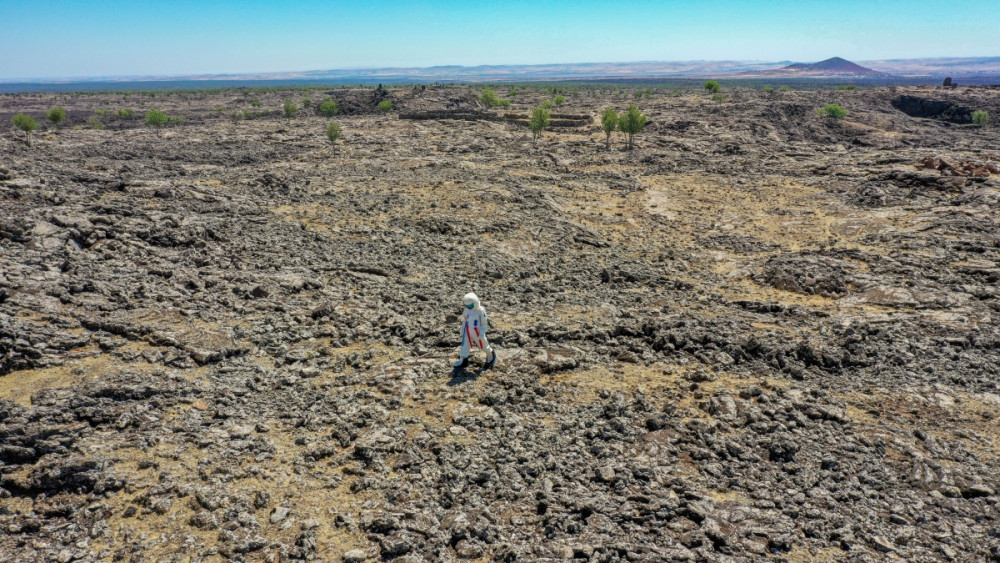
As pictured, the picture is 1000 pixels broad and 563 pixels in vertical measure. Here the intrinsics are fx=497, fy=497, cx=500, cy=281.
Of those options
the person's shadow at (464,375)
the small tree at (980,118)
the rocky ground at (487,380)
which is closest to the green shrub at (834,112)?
the small tree at (980,118)

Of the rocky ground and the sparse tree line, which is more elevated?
the sparse tree line

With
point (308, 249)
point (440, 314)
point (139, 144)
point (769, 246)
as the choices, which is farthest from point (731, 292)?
point (139, 144)

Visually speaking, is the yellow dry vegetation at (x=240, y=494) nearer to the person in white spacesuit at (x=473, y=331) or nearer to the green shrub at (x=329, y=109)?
the person in white spacesuit at (x=473, y=331)

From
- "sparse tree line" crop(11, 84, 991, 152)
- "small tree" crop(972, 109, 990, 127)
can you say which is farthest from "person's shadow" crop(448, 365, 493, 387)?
"small tree" crop(972, 109, 990, 127)

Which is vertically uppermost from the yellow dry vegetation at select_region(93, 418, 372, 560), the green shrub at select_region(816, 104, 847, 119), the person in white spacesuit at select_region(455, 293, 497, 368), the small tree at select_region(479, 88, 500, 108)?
the small tree at select_region(479, 88, 500, 108)

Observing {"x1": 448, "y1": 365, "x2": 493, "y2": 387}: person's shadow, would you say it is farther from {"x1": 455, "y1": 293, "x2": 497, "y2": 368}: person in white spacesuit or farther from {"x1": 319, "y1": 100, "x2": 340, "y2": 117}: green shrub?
{"x1": 319, "y1": 100, "x2": 340, "y2": 117}: green shrub

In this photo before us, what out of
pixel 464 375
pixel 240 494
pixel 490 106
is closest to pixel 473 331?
pixel 464 375

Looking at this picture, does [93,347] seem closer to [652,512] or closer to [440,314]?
[440,314]

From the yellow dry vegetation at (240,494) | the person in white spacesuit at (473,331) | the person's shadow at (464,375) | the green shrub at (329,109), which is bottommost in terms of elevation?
the yellow dry vegetation at (240,494)
